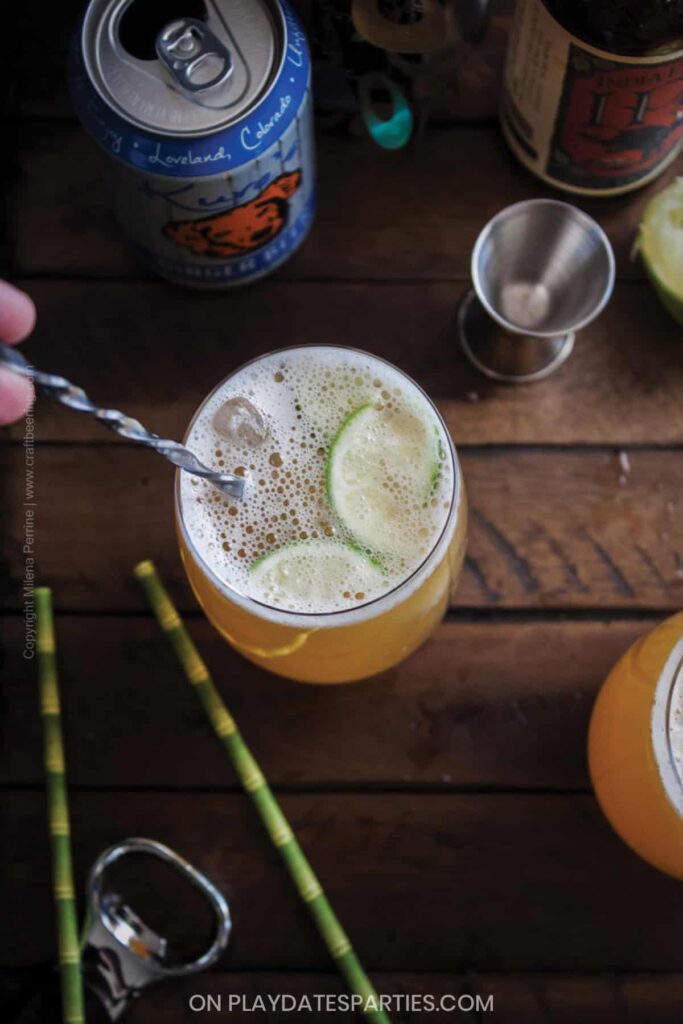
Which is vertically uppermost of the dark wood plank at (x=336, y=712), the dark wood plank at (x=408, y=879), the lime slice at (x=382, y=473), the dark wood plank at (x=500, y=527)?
the lime slice at (x=382, y=473)

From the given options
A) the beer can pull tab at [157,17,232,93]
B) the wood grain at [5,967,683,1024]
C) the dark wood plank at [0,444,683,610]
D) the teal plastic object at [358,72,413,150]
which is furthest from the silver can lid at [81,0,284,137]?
the wood grain at [5,967,683,1024]

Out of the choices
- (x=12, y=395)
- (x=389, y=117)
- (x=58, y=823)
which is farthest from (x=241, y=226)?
(x=58, y=823)

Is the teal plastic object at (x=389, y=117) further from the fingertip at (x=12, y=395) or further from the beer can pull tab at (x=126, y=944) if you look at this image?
the beer can pull tab at (x=126, y=944)

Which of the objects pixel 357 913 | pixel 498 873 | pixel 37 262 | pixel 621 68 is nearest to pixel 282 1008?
pixel 357 913

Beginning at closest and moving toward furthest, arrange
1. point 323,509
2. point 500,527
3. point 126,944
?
point 323,509 < point 126,944 < point 500,527

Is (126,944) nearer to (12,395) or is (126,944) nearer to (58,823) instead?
(58,823)

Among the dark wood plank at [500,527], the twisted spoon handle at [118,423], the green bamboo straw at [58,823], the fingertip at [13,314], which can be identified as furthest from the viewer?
the dark wood plank at [500,527]

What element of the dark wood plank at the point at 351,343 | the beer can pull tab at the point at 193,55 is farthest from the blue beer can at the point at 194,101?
the dark wood plank at the point at 351,343
